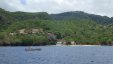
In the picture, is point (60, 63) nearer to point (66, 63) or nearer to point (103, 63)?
point (66, 63)

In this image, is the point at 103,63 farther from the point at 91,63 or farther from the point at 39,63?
the point at 39,63

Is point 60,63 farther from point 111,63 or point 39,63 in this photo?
point 111,63

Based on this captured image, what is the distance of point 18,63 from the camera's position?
325ft

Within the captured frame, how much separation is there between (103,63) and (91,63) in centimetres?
355

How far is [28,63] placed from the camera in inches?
3873

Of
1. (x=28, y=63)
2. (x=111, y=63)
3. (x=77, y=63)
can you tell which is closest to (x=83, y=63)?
(x=77, y=63)

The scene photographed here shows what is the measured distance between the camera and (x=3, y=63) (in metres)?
99.6

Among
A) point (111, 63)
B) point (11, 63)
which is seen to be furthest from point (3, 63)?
point (111, 63)

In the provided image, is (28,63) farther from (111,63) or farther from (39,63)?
(111,63)

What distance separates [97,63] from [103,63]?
173 cm

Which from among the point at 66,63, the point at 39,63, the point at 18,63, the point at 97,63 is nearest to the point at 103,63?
the point at 97,63

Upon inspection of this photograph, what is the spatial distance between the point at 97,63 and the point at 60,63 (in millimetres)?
10461

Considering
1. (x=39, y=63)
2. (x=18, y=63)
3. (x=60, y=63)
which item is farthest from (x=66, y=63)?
(x=18, y=63)

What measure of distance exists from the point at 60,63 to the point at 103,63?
1217 cm
